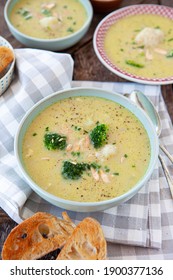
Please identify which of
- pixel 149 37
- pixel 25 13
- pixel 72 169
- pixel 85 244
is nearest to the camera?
pixel 85 244

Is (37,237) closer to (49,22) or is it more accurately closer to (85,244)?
(85,244)

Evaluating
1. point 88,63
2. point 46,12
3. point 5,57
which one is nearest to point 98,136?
point 5,57

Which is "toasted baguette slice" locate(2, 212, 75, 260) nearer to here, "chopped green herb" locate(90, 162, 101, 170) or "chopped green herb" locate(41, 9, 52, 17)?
"chopped green herb" locate(90, 162, 101, 170)

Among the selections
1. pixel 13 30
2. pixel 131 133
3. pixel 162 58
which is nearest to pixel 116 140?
pixel 131 133

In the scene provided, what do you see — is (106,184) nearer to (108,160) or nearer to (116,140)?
(108,160)

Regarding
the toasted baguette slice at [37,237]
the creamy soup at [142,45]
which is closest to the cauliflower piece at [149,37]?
the creamy soup at [142,45]

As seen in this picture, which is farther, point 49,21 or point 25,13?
point 25,13

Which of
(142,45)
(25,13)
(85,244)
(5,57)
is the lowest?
(142,45)
